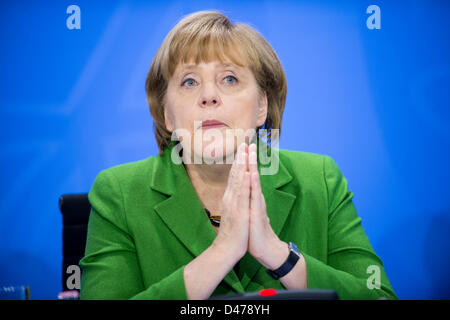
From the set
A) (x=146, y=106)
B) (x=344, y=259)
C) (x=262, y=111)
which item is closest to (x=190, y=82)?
(x=262, y=111)

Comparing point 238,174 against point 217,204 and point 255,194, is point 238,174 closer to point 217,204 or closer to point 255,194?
point 255,194

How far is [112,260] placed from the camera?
151cm

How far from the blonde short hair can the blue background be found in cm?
150

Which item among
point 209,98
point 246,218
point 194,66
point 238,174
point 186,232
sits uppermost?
point 194,66

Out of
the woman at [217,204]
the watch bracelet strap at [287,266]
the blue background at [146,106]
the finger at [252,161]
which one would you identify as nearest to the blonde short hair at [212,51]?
the woman at [217,204]

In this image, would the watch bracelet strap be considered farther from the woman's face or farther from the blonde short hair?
the blonde short hair

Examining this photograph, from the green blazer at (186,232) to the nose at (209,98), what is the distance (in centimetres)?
34

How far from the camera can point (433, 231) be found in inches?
139

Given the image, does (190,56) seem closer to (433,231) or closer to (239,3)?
(239,3)

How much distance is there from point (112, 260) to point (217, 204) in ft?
1.52

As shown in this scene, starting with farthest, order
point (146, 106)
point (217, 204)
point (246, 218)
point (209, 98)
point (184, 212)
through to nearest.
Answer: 1. point (146, 106)
2. point (217, 204)
3. point (184, 212)
4. point (209, 98)
5. point (246, 218)

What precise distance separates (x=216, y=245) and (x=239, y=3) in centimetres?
236

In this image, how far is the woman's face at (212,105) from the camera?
1.52 metres
